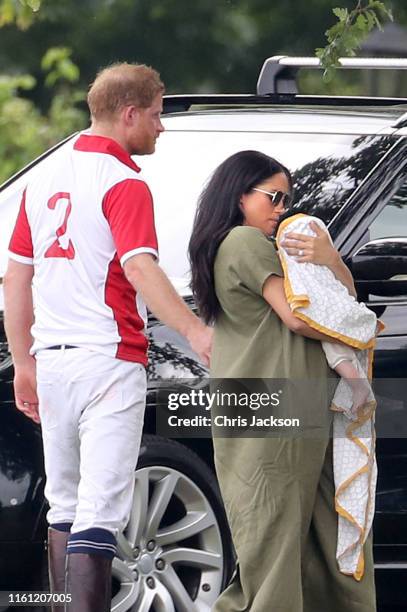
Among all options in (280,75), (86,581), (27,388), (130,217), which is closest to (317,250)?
(130,217)

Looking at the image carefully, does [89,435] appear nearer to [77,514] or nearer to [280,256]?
[77,514]

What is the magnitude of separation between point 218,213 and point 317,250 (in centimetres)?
32

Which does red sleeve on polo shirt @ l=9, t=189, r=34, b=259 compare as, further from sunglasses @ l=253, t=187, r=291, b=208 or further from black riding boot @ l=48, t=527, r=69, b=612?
black riding boot @ l=48, t=527, r=69, b=612

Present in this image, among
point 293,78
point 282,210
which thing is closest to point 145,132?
point 282,210

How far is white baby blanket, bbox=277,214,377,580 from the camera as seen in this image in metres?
5.50

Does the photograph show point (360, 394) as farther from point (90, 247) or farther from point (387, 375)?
point (90, 247)

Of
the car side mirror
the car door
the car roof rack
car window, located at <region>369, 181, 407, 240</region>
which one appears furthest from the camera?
the car roof rack

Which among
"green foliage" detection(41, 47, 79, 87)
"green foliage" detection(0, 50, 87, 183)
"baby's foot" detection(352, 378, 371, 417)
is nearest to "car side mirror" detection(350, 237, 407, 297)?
"baby's foot" detection(352, 378, 371, 417)

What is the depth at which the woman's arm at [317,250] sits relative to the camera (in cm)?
555

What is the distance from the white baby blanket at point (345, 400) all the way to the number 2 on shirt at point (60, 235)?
0.63 m

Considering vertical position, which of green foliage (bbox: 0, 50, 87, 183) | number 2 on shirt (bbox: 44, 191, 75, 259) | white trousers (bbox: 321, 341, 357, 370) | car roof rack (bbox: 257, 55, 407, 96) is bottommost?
white trousers (bbox: 321, 341, 357, 370)

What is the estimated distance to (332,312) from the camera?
5508 mm

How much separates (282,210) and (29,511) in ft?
4.53

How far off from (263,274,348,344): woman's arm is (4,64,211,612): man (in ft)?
0.76
